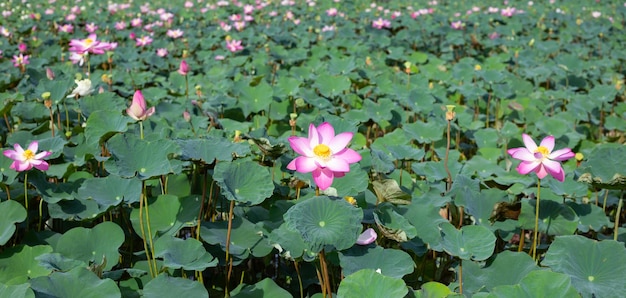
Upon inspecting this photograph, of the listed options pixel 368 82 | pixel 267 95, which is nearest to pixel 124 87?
pixel 267 95

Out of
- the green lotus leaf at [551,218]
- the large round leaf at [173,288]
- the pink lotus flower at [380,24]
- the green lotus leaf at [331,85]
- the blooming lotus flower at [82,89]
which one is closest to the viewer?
the large round leaf at [173,288]

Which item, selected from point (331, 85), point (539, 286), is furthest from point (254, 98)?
point (539, 286)

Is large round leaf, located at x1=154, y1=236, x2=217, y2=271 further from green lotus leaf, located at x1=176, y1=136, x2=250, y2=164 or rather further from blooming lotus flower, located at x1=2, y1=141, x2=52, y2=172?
blooming lotus flower, located at x1=2, y1=141, x2=52, y2=172

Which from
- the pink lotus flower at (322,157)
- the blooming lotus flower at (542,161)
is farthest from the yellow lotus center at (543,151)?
the pink lotus flower at (322,157)

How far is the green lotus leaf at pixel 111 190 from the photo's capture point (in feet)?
4.41

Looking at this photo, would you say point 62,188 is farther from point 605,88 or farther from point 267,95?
point 605,88

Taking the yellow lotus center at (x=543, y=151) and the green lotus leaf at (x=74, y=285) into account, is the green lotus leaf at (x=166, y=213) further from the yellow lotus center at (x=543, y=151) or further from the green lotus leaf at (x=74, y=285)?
the yellow lotus center at (x=543, y=151)

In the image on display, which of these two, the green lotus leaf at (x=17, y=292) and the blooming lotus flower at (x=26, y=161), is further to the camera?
the blooming lotus flower at (x=26, y=161)

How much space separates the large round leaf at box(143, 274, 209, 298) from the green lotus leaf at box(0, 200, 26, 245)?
442mm

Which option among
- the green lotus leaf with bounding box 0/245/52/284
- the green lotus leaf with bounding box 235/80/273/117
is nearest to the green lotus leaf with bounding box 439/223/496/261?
the green lotus leaf with bounding box 0/245/52/284

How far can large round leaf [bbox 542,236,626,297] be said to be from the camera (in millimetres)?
1073

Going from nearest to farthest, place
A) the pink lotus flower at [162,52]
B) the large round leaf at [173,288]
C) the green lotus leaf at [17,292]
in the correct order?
the green lotus leaf at [17,292], the large round leaf at [173,288], the pink lotus flower at [162,52]

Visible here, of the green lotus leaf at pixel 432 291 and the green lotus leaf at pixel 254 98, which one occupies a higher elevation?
the green lotus leaf at pixel 432 291

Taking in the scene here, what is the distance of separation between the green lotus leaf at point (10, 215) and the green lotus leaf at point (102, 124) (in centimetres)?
36
